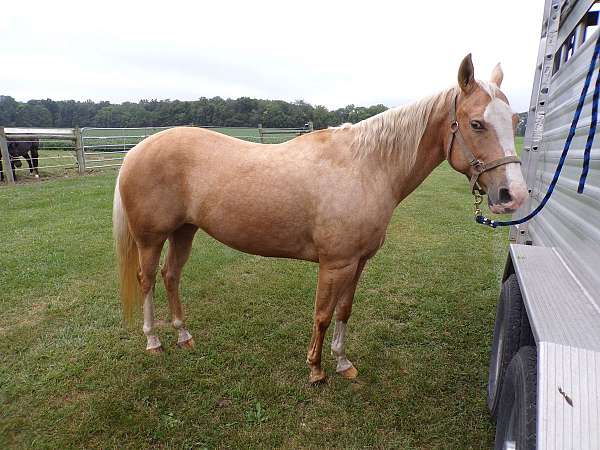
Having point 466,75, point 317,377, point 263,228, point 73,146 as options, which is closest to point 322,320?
point 317,377

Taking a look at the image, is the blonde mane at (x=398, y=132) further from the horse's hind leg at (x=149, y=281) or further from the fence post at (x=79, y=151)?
the fence post at (x=79, y=151)

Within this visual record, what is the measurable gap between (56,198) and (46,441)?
7639mm

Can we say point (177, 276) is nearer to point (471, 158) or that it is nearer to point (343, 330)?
point (343, 330)

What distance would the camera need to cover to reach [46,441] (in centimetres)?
216

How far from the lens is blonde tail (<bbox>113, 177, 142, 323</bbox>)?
300cm

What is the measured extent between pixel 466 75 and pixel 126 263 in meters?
2.87

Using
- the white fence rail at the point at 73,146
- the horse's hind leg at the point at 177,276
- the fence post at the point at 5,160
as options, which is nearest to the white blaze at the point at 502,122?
the horse's hind leg at the point at 177,276

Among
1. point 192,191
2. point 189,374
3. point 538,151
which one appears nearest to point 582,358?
point 538,151

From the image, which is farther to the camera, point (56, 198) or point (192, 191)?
point (56, 198)

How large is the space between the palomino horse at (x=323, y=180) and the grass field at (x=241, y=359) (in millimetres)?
406

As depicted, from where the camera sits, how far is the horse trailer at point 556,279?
936mm

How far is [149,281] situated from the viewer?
3.02m

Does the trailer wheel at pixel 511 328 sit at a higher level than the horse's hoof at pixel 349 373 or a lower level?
higher

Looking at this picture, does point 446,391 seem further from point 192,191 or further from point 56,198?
point 56,198
